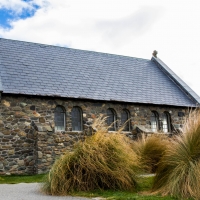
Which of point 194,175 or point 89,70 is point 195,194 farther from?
point 89,70

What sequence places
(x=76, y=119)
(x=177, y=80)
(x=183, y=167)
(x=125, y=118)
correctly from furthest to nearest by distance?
(x=177, y=80) → (x=125, y=118) → (x=76, y=119) → (x=183, y=167)

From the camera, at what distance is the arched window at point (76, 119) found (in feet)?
58.2

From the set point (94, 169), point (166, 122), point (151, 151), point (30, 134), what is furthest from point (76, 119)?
point (94, 169)

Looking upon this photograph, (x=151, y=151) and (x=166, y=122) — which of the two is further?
(x=166, y=122)

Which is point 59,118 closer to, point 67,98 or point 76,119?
point 76,119

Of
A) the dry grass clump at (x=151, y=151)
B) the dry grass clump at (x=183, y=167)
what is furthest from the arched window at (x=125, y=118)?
the dry grass clump at (x=183, y=167)

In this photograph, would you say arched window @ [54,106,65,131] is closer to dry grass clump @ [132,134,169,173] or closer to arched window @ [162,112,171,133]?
dry grass clump @ [132,134,169,173]

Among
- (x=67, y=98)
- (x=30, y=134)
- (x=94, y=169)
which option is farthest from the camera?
(x=67, y=98)

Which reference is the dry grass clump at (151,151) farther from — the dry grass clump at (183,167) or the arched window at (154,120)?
the arched window at (154,120)

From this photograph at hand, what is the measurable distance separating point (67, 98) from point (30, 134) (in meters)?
2.92

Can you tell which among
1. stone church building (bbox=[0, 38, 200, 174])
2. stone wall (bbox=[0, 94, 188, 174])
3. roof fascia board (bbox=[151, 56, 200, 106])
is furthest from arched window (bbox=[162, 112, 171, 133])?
stone wall (bbox=[0, 94, 188, 174])

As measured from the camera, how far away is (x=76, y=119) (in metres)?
17.8

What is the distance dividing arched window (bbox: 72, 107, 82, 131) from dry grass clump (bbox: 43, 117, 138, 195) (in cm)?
889

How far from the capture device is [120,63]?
23266 millimetres
